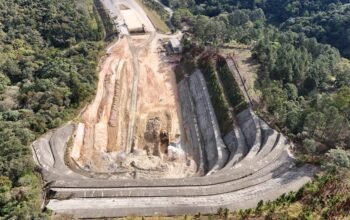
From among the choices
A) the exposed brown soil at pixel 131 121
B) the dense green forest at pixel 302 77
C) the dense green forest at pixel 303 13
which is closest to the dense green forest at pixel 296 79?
the dense green forest at pixel 302 77

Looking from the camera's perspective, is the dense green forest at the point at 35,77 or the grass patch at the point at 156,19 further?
the grass patch at the point at 156,19

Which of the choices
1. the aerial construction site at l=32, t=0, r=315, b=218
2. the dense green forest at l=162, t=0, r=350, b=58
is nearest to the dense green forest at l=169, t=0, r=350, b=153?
the aerial construction site at l=32, t=0, r=315, b=218

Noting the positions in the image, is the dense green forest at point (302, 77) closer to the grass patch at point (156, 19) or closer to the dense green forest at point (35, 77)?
the grass patch at point (156, 19)

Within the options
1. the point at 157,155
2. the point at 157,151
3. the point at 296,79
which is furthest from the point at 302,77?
the point at 157,155

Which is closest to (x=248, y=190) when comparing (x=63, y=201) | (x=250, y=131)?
(x=250, y=131)

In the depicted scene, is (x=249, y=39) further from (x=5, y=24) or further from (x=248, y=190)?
(x=5, y=24)

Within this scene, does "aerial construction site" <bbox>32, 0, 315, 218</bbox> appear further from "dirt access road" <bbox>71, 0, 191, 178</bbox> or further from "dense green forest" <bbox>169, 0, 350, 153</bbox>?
"dense green forest" <bbox>169, 0, 350, 153</bbox>
